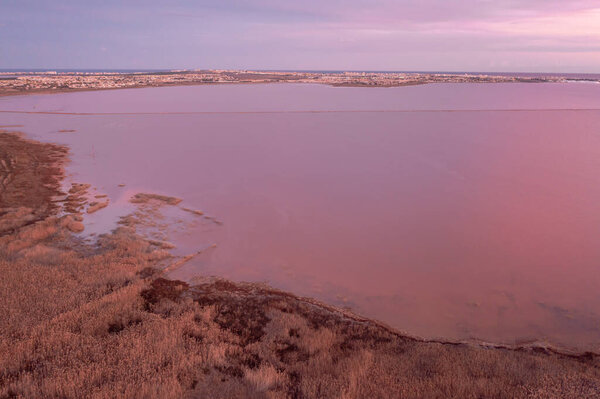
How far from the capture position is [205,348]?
562 cm

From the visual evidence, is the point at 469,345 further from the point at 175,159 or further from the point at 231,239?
the point at 175,159

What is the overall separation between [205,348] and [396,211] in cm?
845

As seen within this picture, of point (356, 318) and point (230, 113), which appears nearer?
point (356, 318)

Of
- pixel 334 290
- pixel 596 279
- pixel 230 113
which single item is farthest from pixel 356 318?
pixel 230 113

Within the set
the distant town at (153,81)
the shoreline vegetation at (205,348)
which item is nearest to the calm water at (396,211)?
the shoreline vegetation at (205,348)

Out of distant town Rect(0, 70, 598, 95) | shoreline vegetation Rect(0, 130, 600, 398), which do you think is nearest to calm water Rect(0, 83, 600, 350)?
shoreline vegetation Rect(0, 130, 600, 398)

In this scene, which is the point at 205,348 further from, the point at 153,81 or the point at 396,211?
the point at 153,81

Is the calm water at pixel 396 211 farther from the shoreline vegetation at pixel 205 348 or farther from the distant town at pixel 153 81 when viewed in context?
the distant town at pixel 153 81

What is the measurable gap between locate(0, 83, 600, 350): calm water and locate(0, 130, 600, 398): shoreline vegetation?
86cm

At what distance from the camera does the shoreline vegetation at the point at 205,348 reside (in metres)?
4.79

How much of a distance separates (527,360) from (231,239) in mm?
7083

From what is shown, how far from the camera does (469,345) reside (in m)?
6.45

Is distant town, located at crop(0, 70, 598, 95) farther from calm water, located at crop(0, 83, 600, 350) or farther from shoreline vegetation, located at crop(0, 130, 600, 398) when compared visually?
shoreline vegetation, located at crop(0, 130, 600, 398)

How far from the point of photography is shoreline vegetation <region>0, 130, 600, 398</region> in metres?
4.79
